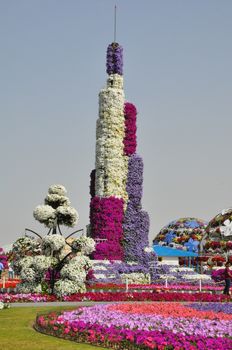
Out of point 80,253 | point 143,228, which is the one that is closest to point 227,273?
point 80,253

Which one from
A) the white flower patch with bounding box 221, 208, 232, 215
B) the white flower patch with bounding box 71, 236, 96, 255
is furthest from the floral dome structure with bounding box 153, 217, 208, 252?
the white flower patch with bounding box 71, 236, 96, 255

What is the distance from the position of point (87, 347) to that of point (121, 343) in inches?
30.2

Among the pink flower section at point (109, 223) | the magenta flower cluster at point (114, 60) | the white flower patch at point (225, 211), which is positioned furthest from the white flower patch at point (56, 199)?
the white flower patch at point (225, 211)

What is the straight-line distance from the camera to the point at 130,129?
5188cm

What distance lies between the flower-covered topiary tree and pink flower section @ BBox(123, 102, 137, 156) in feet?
77.6

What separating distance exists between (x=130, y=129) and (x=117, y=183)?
4.97 metres

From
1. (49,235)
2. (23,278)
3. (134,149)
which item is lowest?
(23,278)

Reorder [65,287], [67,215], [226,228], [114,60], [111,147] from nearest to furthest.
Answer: [65,287], [67,215], [111,147], [114,60], [226,228]

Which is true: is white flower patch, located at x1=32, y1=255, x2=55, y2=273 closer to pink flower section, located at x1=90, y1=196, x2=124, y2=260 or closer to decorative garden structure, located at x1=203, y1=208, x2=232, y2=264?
pink flower section, located at x1=90, y1=196, x2=124, y2=260

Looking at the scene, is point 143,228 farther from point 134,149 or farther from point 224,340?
point 224,340

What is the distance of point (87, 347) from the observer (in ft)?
43.2

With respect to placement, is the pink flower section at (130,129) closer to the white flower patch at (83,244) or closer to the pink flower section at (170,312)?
the white flower patch at (83,244)

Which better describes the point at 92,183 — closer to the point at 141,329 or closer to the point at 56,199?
the point at 56,199

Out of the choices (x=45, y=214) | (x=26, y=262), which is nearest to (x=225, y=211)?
(x=45, y=214)
